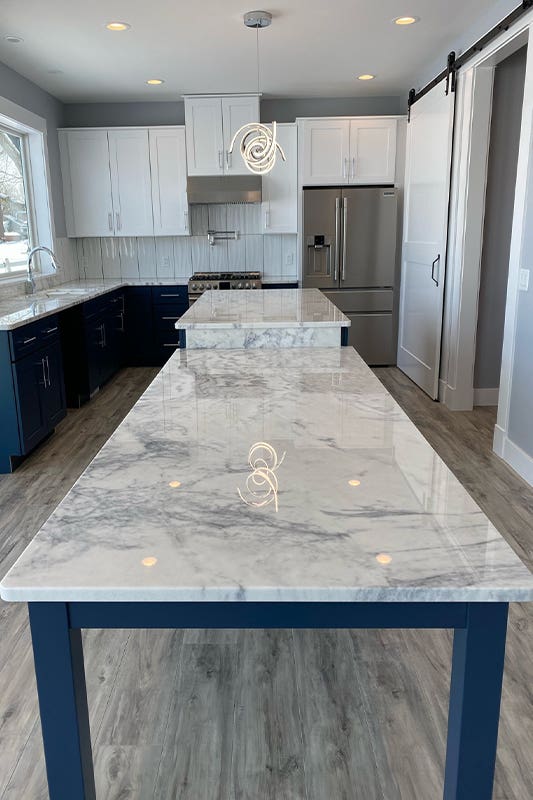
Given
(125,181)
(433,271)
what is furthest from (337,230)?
(125,181)

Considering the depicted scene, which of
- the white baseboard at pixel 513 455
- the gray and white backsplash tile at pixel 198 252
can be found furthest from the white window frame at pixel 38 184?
the white baseboard at pixel 513 455

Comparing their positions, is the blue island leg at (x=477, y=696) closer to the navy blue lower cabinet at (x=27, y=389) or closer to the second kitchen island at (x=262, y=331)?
the second kitchen island at (x=262, y=331)

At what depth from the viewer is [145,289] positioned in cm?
621

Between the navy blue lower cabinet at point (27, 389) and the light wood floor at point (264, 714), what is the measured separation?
1534 millimetres

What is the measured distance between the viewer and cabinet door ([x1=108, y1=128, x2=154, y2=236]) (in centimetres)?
611

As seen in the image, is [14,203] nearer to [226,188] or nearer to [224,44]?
[226,188]

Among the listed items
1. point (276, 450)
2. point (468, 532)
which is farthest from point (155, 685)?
point (468, 532)

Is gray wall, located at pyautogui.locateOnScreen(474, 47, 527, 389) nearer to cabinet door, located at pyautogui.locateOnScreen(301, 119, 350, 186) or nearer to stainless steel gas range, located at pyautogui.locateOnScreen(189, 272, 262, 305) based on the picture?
cabinet door, located at pyautogui.locateOnScreen(301, 119, 350, 186)

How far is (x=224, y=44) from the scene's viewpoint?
4.41m

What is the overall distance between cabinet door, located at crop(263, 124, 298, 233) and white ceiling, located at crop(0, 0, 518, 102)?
42cm

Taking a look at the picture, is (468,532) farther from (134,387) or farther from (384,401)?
(134,387)

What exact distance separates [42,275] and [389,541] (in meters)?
5.36

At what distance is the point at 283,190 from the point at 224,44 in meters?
1.90

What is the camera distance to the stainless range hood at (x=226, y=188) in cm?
601
